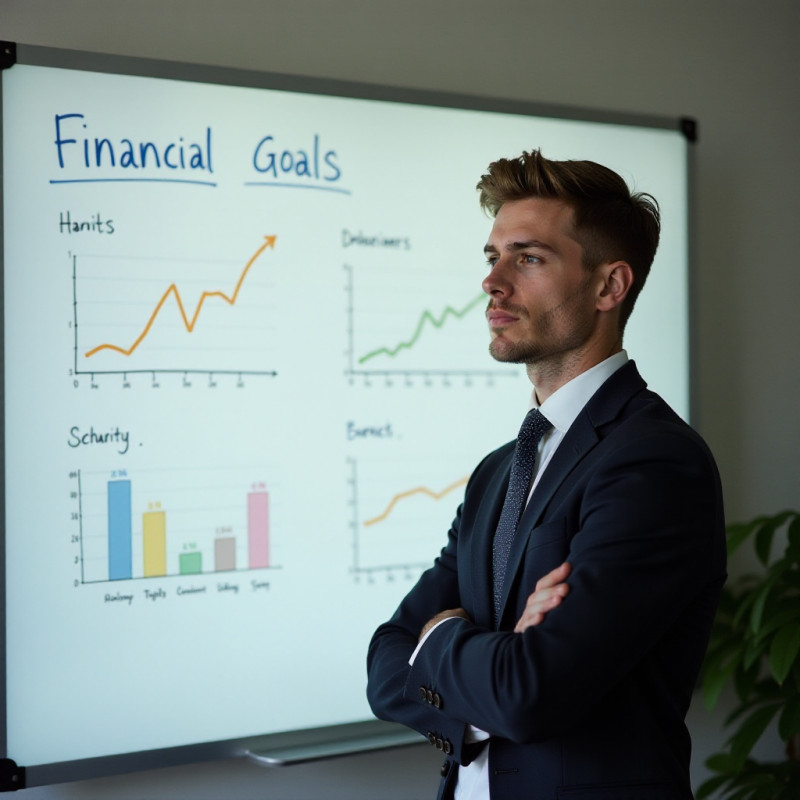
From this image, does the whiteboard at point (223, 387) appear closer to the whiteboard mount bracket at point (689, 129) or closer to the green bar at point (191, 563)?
the green bar at point (191, 563)

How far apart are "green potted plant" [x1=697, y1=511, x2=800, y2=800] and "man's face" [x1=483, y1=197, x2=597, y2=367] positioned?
0.97 meters

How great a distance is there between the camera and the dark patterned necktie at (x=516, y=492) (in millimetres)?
1451

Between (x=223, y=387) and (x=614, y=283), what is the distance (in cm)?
91

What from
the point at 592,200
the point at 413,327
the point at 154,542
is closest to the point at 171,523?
the point at 154,542

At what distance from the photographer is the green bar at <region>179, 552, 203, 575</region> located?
6.64 ft

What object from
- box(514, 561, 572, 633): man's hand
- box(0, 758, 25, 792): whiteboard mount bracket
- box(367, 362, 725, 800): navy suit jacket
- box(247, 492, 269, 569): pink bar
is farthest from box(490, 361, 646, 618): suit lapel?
box(0, 758, 25, 792): whiteboard mount bracket

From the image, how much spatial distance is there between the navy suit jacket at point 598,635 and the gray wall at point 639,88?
0.95 meters

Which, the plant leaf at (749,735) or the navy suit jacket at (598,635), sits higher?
the navy suit jacket at (598,635)

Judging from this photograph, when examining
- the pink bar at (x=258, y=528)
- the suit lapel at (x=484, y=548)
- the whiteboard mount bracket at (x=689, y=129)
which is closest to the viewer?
the suit lapel at (x=484, y=548)

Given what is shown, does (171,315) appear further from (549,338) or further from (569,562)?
(569,562)

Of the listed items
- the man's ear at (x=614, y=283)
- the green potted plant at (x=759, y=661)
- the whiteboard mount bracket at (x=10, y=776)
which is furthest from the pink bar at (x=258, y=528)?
the green potted plant at (x=759, y=661)

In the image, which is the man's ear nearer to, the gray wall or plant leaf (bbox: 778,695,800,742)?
the gray wall

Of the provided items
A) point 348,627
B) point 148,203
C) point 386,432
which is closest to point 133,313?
point 148,203

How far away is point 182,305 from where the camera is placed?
6.70 feet
